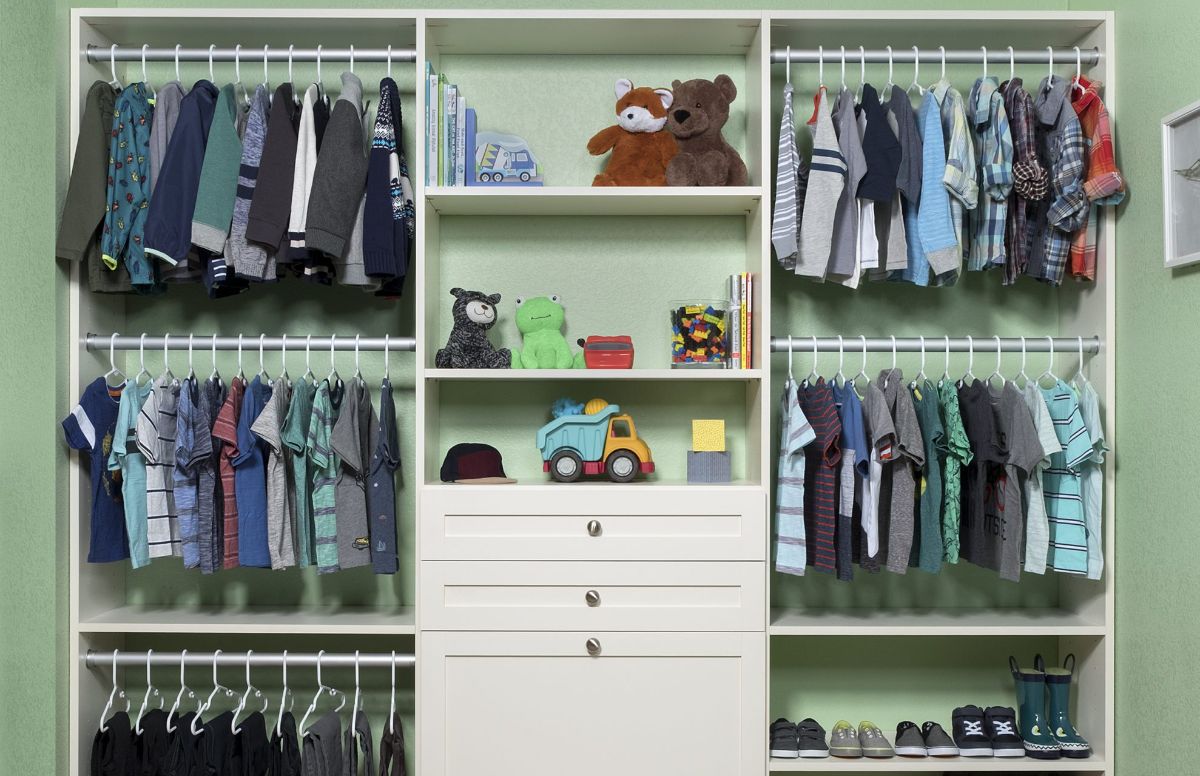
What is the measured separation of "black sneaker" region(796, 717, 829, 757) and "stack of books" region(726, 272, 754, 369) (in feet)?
3.51

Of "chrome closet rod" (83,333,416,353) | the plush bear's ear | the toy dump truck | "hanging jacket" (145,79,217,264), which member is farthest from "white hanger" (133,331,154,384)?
→ the plush bear's ear

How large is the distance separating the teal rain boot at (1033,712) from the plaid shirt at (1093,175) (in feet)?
3.87

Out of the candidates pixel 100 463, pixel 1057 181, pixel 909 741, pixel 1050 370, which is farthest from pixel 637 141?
pixel 909 741

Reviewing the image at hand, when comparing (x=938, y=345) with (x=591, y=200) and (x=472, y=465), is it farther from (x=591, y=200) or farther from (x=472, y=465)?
(x=472, y=465)

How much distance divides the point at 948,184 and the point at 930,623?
4.11ft

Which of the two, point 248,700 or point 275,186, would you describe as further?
point 248,700

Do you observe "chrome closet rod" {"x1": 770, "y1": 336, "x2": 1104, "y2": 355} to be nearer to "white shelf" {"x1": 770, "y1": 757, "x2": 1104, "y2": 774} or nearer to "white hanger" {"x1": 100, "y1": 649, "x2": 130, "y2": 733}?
"white shelf" {"x1": 770, "y1": 757, "x2": 1104, "y2": 774}

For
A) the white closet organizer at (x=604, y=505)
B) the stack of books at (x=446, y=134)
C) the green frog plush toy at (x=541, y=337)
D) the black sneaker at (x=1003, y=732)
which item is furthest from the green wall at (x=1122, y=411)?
the green frog plush toy at (x=541, y=337)

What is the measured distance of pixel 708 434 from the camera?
9.11 ft

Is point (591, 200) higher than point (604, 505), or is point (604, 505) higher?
point (591, 200)

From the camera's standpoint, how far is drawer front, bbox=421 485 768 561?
2.60 meters

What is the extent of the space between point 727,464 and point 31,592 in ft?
6.49

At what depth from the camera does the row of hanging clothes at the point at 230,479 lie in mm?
2635

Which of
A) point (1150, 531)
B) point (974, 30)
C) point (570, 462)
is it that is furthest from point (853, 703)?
point (974, 30)
